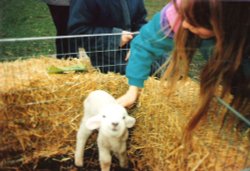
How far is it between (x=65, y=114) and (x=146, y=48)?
2.64 feet

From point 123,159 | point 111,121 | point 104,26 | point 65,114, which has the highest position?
point 104,26

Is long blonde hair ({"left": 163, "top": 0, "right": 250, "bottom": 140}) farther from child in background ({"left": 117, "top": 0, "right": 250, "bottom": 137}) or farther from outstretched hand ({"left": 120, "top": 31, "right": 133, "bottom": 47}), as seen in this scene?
outstretched hand ({"left": 120, "top": 31, "right": 133, "bottom": 47})

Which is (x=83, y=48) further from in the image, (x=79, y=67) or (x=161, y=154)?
(x=161, y=154)

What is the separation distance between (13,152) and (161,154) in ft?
2.68

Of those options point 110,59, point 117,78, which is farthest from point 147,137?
point 110,59

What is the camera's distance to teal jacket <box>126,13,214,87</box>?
4.57 ft

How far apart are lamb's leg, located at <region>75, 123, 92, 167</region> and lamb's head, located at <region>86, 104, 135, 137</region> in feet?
0.78

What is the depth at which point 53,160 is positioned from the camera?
2094 millimetres

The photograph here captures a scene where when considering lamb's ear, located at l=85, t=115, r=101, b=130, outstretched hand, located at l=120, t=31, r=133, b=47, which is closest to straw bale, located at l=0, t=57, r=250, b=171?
outstretched hand, located at l=120, t=31, r=133, b=47

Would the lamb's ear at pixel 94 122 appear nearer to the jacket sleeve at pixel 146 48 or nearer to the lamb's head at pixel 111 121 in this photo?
the lamb's head at pixel 111 121

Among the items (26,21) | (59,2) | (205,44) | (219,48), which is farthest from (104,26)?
(26,21)

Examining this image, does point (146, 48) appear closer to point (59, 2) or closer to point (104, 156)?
point (104, 156)

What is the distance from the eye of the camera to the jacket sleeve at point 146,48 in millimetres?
1396

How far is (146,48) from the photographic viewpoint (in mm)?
1461
